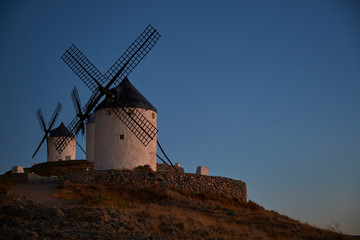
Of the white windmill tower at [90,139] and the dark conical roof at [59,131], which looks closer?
the white windmill tower at [90,139]

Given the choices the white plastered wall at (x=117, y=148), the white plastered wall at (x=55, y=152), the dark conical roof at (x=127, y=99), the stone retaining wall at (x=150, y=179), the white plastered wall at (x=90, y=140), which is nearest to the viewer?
the stone retaining wall at (x=150, y=179)

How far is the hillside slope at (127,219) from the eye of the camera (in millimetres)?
11047

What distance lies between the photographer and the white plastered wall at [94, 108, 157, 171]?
875 inches

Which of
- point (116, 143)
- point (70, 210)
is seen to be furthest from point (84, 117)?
point (70, 210)

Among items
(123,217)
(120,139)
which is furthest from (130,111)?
(123,217)

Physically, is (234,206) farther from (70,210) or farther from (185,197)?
(70,210)

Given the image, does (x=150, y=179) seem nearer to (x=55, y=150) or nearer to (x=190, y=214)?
(x=190, y=214)

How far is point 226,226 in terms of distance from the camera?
555 inches

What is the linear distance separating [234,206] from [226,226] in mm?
6652

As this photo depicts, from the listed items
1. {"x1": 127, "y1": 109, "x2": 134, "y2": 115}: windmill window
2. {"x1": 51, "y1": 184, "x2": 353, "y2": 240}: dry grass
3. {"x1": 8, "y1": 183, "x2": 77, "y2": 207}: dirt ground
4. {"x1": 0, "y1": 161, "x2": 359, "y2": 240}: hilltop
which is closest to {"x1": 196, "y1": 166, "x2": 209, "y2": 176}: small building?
{"x1": 51, "y1": 184, "x2": 353, "y2": 240}: dry grass

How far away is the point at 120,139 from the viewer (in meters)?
22.4

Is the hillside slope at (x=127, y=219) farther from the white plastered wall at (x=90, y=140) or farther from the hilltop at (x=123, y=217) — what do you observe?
the white plastered wall at (x=90, y=140)

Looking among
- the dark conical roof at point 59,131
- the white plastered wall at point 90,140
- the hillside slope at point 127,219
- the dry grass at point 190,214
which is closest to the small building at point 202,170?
the dry grass at point 190,214

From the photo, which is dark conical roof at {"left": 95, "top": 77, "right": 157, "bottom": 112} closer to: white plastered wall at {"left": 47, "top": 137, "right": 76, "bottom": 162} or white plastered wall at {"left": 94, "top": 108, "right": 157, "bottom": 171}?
white plastered wall at {"left": 94, "top": 108, "right": 157, "bottom": 171}
